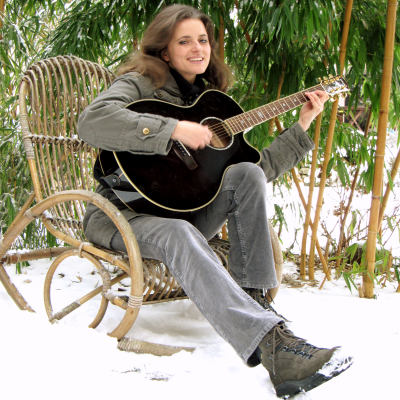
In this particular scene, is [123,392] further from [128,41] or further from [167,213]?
[128,41]

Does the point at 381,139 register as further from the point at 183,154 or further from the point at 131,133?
the point at 131,133

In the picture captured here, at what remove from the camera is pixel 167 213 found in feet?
4.68

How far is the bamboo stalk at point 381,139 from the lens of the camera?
1.78 meters

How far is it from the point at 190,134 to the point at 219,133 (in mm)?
249

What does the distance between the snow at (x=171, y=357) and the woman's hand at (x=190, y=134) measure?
66 cm

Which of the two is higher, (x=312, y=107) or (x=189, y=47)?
(x=189, y=47)

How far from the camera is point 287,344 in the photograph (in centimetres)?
108

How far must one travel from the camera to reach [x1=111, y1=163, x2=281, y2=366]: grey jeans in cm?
113

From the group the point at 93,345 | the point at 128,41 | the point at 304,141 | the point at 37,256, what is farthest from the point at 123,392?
the point at 128,41

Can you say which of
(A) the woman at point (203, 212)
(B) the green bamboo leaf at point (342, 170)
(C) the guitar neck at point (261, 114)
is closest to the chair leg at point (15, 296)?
(A) the woman at point (203, 212)

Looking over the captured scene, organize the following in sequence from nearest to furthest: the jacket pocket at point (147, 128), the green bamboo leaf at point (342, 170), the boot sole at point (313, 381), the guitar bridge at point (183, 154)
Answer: the boot sole at point (313, 381) < the jacket pocket at point (147, 128) < the guitar bridge at point (183, 154) < the green bamboo leaf at point (342, 170)

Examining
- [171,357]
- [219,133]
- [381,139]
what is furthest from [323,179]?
[171,357]

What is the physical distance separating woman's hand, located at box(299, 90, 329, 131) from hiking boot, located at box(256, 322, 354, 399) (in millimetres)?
860

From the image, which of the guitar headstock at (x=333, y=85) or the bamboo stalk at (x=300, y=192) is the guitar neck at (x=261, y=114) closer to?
A: the guitar headstock at (x=333, y=85)
